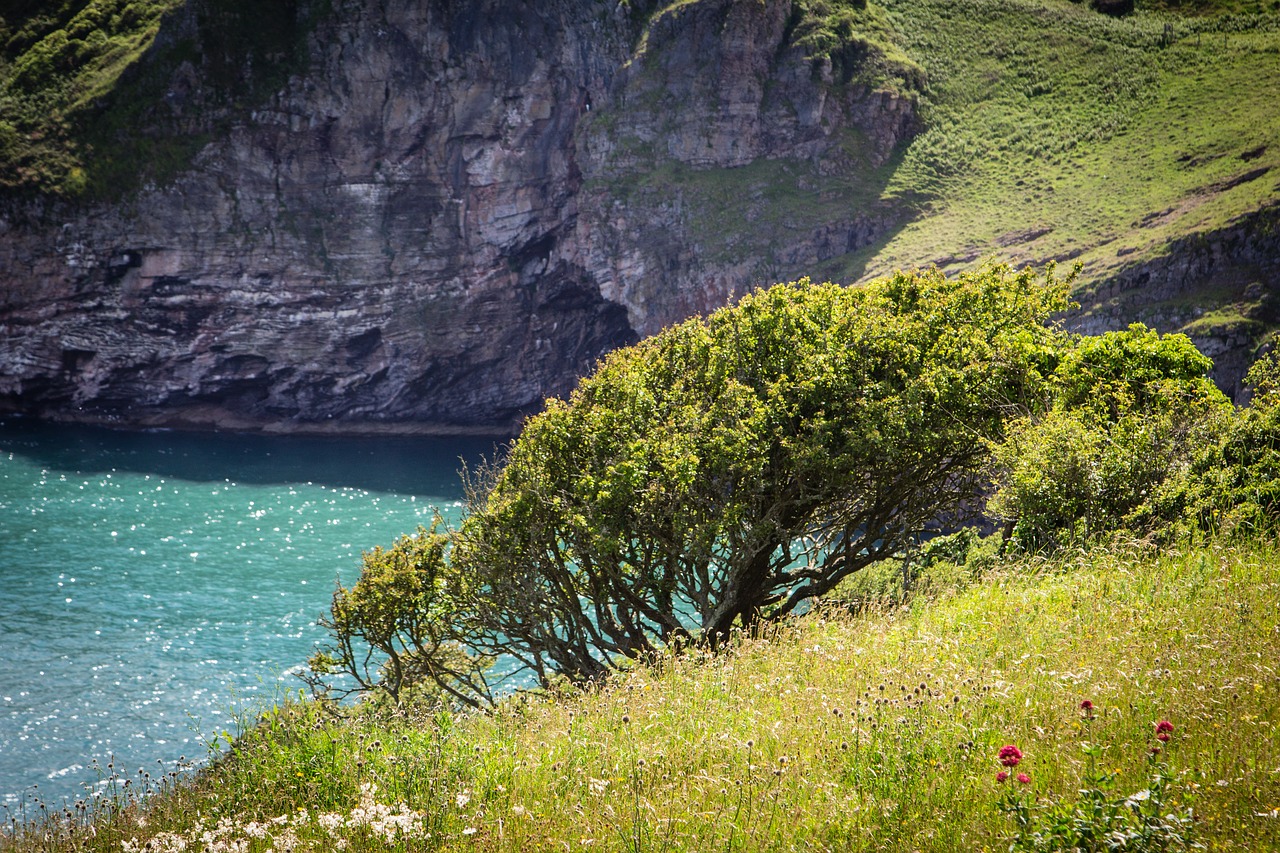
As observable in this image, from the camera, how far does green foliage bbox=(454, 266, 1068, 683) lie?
21156 millimetres

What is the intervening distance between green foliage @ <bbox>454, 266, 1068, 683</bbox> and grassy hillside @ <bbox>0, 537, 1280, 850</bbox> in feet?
34.8

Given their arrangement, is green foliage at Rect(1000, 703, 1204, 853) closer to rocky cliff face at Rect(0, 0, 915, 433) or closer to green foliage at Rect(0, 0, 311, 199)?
rocky cliff face at Rect(0, 0, 915, 433)

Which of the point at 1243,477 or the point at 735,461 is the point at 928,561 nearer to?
the point at 735,461

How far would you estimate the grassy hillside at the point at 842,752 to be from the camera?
662cm

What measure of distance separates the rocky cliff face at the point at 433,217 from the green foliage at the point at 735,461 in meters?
70.6

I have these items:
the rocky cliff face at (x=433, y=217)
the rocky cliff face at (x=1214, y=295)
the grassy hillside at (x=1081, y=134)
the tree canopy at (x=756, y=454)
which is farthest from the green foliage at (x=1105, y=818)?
the rocky cliff face at (x=433, y=217)

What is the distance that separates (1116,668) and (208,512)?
72147 mm

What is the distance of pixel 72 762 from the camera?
33.0m

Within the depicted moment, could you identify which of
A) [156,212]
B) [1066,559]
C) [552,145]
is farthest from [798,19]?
[1066,559]

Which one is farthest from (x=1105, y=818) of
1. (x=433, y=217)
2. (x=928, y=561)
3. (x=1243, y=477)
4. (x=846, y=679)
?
(x=433, y=217)

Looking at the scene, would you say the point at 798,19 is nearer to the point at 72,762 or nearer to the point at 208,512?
the point at 208,512

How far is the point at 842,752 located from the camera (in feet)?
25.0

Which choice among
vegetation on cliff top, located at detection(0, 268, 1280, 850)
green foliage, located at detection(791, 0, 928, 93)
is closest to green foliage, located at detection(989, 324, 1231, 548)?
vegetation on cliff top, located at detection(0, 268, 1280, 850)

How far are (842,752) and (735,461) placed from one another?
13.2 metres
